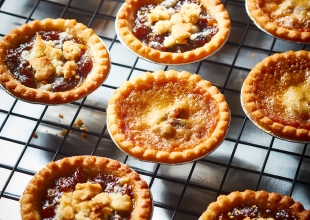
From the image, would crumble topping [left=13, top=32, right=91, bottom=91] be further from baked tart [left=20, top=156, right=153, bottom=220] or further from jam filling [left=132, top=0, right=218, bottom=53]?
baked tart [left=20, top=156, right=153, bottom=220]

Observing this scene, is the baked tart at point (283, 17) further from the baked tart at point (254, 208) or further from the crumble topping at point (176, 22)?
the baked tart at point (254, 208)

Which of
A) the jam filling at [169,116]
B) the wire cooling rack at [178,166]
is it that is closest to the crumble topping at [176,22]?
the wire cooling rack at [178,166]

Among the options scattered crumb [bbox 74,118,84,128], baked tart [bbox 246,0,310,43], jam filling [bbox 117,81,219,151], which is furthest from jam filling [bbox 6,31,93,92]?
baked tart [bbox 246,0,310,43]

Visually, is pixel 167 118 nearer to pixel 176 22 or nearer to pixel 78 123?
pixel 78 123

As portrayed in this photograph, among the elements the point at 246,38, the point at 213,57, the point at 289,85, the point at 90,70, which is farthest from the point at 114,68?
the point at 289,85

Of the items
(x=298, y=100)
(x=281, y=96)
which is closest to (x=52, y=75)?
(x=281, y=96)

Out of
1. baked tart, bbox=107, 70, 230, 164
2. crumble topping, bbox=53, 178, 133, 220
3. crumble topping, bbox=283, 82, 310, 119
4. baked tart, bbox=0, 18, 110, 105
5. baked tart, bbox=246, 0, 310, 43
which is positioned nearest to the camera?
crumble topping, bbox=53, 178, 133, 220

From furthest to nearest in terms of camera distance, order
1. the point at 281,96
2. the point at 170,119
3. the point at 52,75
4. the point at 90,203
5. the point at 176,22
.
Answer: the point at 176,22
the point at 52,75
the point at 281,96
the point at 170,119
the point at 90,203
